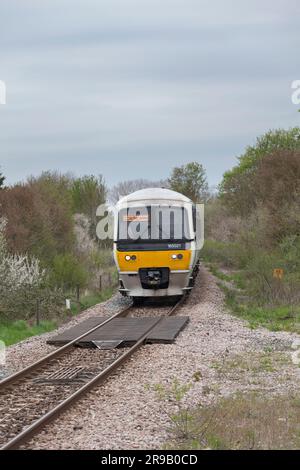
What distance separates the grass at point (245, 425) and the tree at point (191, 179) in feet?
172

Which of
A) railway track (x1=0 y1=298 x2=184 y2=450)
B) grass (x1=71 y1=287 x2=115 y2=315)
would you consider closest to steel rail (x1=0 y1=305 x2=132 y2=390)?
railway track (x1=0 y1=298 x2=184 y2=450)

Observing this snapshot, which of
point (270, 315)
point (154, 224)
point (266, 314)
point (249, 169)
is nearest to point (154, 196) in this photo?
point (154, 224)

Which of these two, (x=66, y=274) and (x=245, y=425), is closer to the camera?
(x=245, y=425)

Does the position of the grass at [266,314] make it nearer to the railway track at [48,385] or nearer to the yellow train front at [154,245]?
the yellow train front at [154,245]

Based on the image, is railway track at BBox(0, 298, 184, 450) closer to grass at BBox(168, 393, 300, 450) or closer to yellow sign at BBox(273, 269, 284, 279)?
grass at BBox(168, 393, 300, 450)

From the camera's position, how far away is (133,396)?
961 cm

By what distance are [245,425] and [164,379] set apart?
268 cm

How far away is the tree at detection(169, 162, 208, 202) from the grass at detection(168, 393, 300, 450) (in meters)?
52.6

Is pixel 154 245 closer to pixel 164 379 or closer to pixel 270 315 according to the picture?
pixel 270 315

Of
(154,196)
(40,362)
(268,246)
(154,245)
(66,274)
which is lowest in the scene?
(40,362)

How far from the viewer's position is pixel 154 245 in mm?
19594

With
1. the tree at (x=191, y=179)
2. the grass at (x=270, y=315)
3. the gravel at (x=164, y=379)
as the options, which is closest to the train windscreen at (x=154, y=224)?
the grass at (x=270, y=315)

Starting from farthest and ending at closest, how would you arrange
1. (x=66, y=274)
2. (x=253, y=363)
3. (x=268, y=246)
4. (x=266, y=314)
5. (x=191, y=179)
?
(x=191, y=179), (x=268, y=246), (x=66, y=274), (x=266, y=314), (x=253, y=363)

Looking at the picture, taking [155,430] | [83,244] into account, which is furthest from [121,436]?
[83,244]
